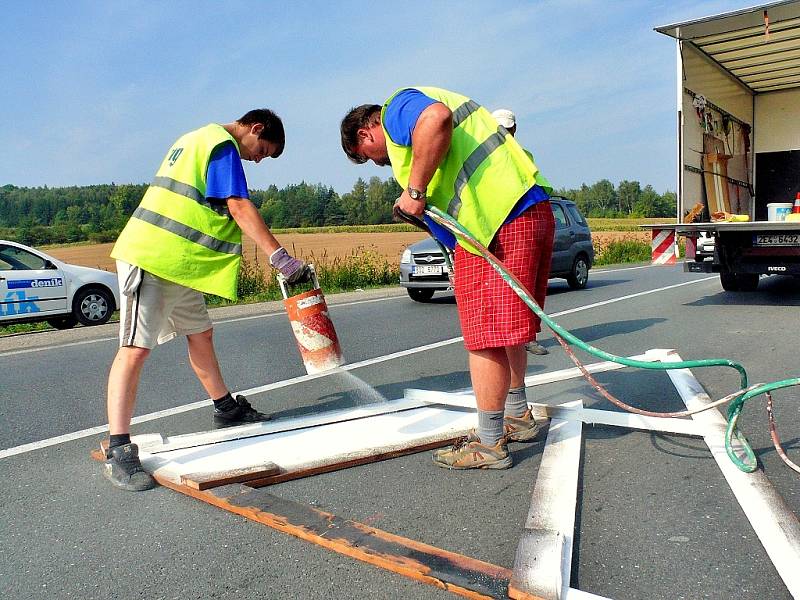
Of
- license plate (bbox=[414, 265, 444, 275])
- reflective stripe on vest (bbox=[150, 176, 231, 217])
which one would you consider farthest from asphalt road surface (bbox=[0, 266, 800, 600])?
license plate (bbox=[414, 265, 444, 275])

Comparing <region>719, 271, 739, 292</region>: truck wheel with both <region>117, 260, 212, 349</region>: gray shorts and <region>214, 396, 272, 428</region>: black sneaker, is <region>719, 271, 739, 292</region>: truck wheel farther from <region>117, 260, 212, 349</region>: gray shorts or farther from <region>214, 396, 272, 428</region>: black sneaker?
<region>117, 260, 212, 349</region>: gray shorts

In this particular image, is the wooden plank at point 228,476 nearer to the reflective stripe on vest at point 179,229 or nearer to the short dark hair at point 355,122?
the reflective stripe on vest at point 179,229

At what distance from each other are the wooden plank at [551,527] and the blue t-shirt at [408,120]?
1.10 m

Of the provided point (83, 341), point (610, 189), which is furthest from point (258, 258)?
point (610, 189)

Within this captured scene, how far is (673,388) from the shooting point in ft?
15.1

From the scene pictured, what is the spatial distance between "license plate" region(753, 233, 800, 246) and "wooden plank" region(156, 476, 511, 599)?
7.75m

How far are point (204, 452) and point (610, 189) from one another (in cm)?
12249

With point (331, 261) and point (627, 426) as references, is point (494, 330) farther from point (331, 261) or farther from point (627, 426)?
point (331, 261)

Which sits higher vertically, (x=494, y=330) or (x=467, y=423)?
(x=494, y=330)

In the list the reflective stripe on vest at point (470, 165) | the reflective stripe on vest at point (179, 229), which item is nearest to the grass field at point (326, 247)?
the reflective stripe on vest at point (179, 229)

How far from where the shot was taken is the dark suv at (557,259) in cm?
1163

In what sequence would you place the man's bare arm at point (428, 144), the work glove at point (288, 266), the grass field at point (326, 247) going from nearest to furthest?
the man's bare arm at point (428, 144) → the work glove at point (288, 266) → the grass field at point (326, 247)

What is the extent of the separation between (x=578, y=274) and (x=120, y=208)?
19.1 metres

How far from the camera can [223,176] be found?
3.41 metres
